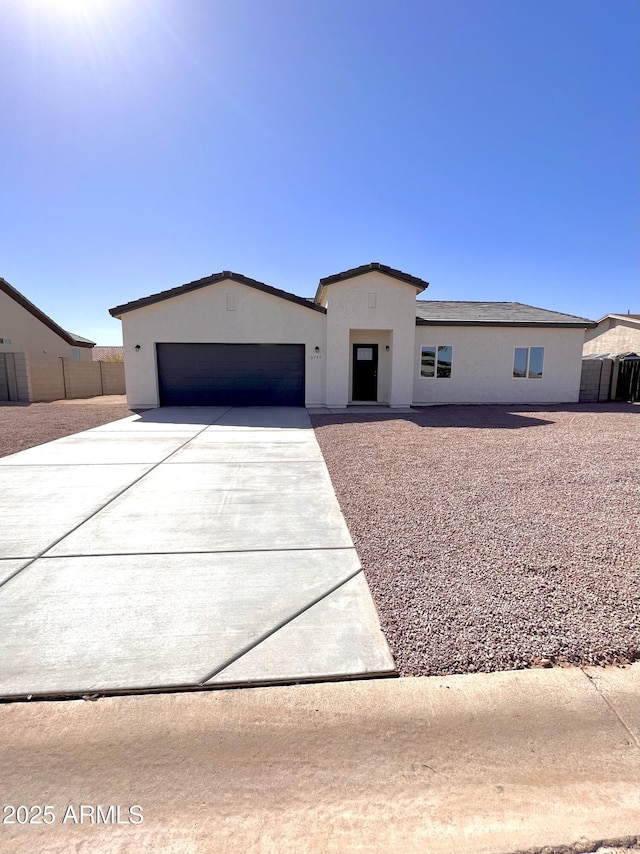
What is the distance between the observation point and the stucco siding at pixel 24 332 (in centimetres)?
2031

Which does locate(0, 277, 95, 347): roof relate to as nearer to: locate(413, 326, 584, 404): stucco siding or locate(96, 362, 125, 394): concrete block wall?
locate(96, 362, 125, 394): concrete block wall

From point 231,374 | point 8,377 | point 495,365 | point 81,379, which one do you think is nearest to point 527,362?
point 495,365

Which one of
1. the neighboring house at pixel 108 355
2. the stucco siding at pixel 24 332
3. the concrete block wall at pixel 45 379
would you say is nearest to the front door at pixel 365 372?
the concrete block wall at pixel 45 379

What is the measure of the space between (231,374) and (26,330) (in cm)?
1434

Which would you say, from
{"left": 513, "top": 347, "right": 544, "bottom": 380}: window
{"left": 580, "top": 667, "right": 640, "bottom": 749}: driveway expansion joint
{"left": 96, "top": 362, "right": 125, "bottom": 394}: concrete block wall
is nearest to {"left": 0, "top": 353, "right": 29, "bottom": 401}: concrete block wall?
{"left": 96, "top": 362, "right": 125, "bottom": 394}: concrete block wall

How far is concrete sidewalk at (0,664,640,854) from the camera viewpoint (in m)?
1.56

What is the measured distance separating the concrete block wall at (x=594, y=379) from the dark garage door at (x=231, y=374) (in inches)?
→ 461

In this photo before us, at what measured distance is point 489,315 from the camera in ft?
53.4

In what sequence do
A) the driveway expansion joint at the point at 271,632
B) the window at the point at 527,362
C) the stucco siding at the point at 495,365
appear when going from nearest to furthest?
the driveway expansion joint at the point at 271,632 → the stucco siding at the point at 495,365 → the window at the point at 527,362

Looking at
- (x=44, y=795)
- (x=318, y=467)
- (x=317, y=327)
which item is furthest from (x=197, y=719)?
(x=317, y=327)

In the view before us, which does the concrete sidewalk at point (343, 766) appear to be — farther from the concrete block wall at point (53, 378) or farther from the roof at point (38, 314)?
the roof at point (38, 314)

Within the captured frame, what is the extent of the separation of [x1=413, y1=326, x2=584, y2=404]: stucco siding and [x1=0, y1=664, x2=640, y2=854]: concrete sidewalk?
14022 mm

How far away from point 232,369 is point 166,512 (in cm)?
1061

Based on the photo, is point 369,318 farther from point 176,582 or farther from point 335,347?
point 176,582
